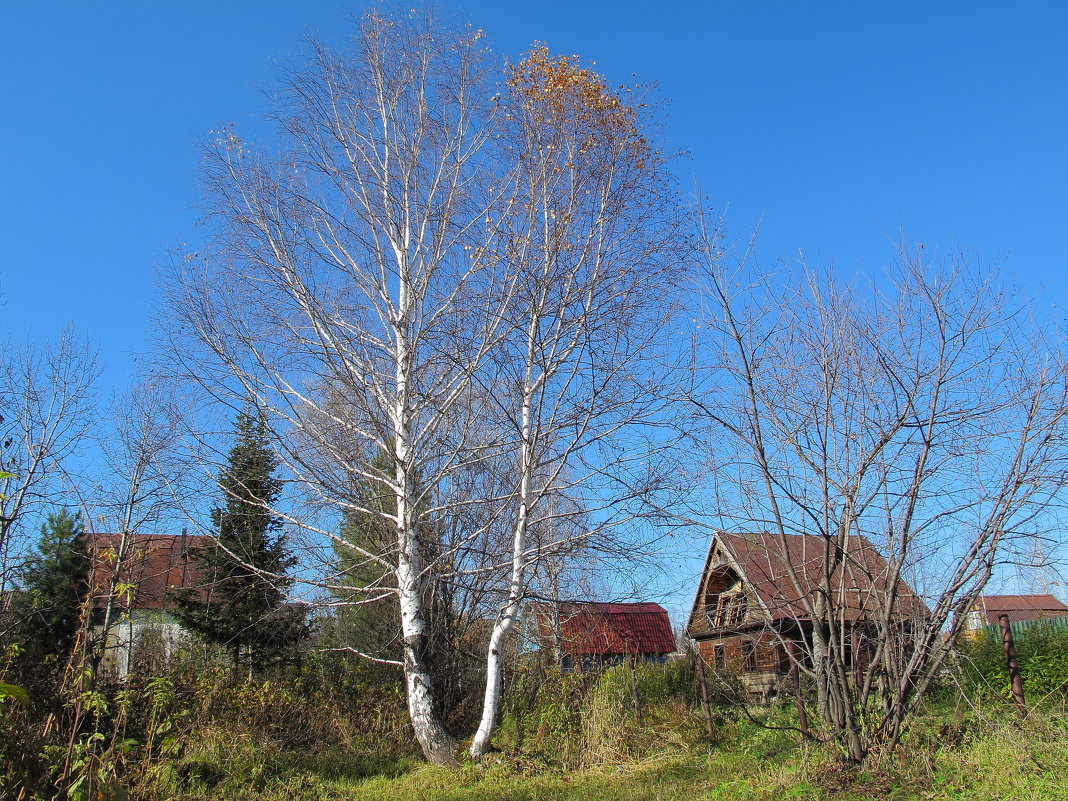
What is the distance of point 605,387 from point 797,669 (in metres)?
3.65

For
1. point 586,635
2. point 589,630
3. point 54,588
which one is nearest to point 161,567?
point 54,588

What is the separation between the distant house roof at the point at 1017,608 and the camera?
Result: 29.4 ft

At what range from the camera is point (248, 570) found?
515 inches

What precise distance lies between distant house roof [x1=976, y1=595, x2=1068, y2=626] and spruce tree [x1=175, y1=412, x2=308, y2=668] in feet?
25.8

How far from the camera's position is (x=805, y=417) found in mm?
6977

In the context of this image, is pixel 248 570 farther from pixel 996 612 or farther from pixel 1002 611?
pixel 996 612

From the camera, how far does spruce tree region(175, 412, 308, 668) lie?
371 inches

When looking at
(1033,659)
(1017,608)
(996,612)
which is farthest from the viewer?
(1017,608)

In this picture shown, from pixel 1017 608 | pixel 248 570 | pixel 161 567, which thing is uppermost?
pixel 161 567

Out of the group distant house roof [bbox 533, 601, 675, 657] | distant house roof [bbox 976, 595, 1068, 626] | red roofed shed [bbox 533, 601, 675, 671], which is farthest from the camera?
distant house roof [bbox 533, 601, 675, 657]

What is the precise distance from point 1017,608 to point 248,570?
17196 mm

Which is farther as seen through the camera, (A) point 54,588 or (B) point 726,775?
(A) point 54,588

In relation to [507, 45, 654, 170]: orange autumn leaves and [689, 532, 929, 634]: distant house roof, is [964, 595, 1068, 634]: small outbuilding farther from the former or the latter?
[507, 45, 654, 170]: orange autumn leaves

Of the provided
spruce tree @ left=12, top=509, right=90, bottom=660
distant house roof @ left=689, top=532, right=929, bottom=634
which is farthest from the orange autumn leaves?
spruce tree @ left=12, top=509, right=90, bottom=660
